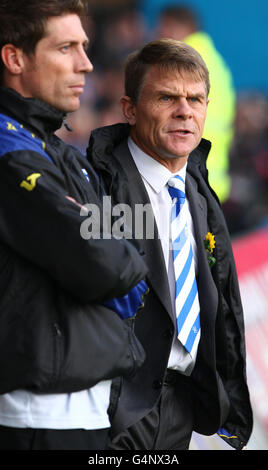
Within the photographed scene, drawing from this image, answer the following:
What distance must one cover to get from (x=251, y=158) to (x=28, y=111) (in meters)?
7.03

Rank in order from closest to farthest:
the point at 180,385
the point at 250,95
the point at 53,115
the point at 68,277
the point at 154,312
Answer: the point at 68,277, the point at 53,115, the point at 154,312, the point at 180,385, the point at 250,95

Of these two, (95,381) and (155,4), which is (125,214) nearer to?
(95,381)

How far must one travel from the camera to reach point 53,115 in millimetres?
2244

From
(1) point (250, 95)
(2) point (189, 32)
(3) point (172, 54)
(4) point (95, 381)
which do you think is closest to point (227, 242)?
(3) point (172, 54)

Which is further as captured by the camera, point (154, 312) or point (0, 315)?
point (154, 312)

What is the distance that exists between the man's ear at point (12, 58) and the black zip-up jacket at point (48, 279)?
13cm

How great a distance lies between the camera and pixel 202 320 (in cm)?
277

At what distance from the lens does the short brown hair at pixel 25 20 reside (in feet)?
7.32

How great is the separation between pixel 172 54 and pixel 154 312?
919 millimetres

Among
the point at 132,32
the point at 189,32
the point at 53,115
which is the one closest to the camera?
the point at 53,115

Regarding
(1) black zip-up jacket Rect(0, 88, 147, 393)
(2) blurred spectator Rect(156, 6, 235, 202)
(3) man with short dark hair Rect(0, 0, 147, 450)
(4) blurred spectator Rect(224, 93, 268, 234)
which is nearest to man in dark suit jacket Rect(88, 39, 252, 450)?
(3) man with short dark hair Rect(0, 0, 147, 450)

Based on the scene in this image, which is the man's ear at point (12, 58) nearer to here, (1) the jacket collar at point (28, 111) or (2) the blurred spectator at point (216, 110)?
(1) the jacket collar at point (28, 111)

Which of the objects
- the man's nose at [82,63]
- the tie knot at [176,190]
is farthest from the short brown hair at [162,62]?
the man's nose at [82,63]

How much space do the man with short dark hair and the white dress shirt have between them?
1.30ft
